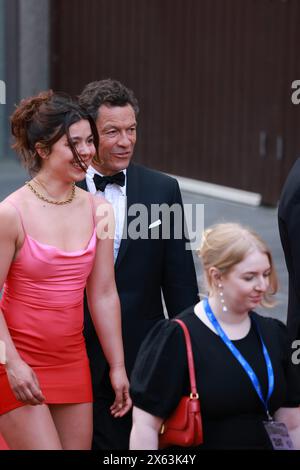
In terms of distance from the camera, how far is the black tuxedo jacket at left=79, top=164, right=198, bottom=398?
5.35 meters

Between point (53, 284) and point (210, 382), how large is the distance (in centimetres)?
88

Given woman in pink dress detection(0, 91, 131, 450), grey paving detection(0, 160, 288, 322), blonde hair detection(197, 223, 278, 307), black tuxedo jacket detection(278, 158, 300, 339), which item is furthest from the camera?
grey paving detection(0, 160, 288, 322)

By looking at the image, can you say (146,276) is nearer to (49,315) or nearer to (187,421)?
(49,315)

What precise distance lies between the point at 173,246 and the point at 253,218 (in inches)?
269

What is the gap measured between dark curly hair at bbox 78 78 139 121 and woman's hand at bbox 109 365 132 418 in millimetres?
1156

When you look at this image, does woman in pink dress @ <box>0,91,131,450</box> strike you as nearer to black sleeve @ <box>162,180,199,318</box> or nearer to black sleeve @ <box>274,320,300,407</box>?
black sleeve @ <box>162,180,199,318</box>

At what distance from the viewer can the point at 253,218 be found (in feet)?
40.1

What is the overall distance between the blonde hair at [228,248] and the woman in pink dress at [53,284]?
696 millimetres

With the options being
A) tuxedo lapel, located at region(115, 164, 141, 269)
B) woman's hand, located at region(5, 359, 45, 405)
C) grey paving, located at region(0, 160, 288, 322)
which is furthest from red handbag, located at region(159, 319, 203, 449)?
grey paving, located at region(0, 160, 288, 322)

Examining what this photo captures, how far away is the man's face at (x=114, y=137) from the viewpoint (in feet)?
17.6

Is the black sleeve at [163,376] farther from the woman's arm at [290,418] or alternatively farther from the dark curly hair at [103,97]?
the dark curly hair at [103,97]

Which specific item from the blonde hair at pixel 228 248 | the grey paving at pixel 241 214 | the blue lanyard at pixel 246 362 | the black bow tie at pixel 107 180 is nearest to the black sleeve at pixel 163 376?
the blue lanyard at pixel 246 362

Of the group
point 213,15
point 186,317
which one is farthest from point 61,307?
point 213,15

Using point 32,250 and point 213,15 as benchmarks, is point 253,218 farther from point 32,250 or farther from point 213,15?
point 32,250
